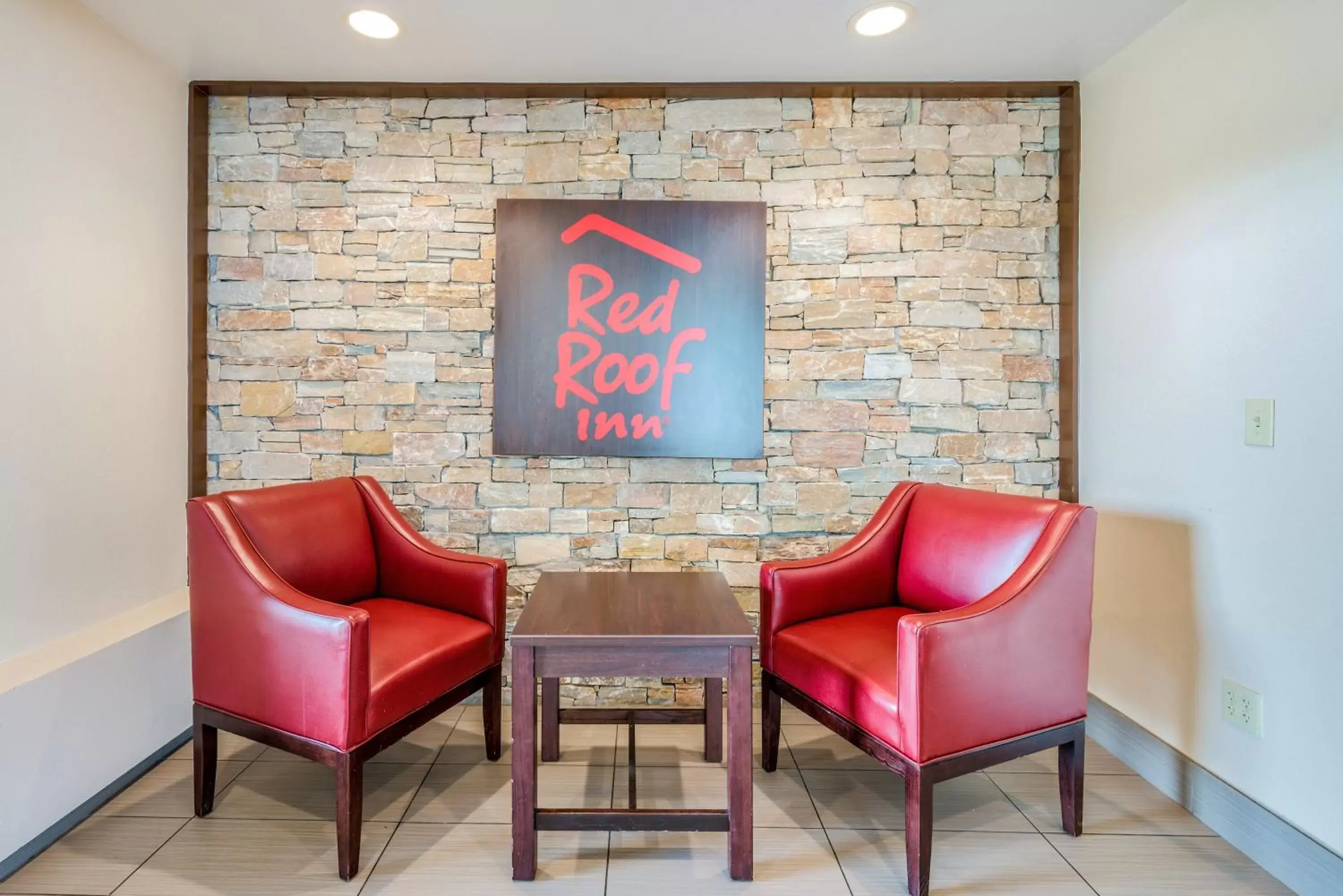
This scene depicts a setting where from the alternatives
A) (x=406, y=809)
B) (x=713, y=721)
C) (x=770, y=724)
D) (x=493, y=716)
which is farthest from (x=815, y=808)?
(x=406, y=809)

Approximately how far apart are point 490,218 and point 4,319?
4.86 ft

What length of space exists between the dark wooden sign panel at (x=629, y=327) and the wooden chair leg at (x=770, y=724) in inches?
34.2

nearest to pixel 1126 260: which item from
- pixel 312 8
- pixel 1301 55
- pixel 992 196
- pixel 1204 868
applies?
pixel 992 196

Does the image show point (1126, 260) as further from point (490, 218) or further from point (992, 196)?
point (490, 218)

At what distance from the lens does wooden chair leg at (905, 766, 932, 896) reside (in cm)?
159

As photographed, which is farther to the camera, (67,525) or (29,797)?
(67,525)

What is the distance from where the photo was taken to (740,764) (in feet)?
5.41

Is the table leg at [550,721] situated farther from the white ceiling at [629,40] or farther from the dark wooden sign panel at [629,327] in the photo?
the white ceiling at [629,40]

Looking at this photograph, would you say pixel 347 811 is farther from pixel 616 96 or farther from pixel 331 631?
pixel 616 96

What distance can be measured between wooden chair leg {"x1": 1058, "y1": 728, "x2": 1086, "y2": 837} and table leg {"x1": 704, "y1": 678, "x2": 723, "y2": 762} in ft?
3.25

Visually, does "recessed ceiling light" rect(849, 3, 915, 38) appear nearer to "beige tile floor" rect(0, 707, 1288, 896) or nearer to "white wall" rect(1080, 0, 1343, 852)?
"white wall" rect(1080, 0, 1343, 852)

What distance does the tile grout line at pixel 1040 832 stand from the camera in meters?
1.68

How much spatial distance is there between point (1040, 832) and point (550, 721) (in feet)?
4.88

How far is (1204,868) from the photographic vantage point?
1737mm
